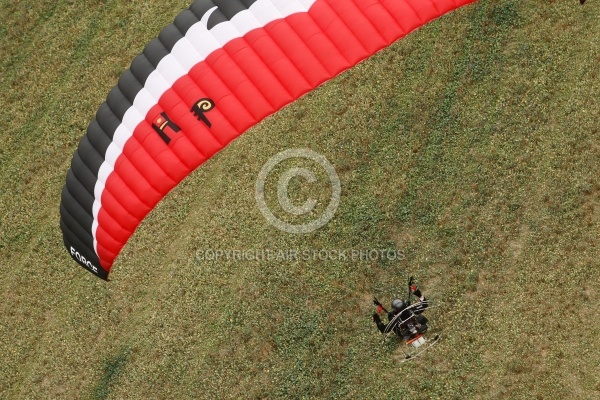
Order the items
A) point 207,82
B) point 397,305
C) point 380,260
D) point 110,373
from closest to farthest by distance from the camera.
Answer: point 207,82, point 397,305, point 380,260, point 110,373

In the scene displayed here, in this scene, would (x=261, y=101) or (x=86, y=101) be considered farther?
(x=86, y=101)

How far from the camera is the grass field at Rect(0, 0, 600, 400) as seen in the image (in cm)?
2073

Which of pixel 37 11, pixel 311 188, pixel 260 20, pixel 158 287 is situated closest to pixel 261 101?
pixel 260 20

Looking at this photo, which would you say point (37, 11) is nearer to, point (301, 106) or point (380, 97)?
point (301, 106)

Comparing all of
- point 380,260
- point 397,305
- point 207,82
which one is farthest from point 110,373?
point 207,82

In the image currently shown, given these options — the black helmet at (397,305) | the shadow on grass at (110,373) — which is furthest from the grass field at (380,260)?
the black helmet at (397,305)

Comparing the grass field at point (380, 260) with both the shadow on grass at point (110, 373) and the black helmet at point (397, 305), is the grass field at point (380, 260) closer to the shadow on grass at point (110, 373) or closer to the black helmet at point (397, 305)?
the shadow on grass at point (110, 373)

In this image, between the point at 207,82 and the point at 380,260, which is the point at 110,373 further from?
the point at 207,82

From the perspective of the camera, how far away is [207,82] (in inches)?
681

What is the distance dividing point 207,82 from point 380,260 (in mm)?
7508

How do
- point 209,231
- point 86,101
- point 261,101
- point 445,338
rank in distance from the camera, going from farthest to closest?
point 86,101 < point 209,231 < point 445,338 < point 261,101

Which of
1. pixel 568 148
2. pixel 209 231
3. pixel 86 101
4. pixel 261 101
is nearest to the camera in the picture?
pixel 261 101

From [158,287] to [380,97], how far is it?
28.0 ft

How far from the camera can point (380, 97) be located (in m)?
23.9
